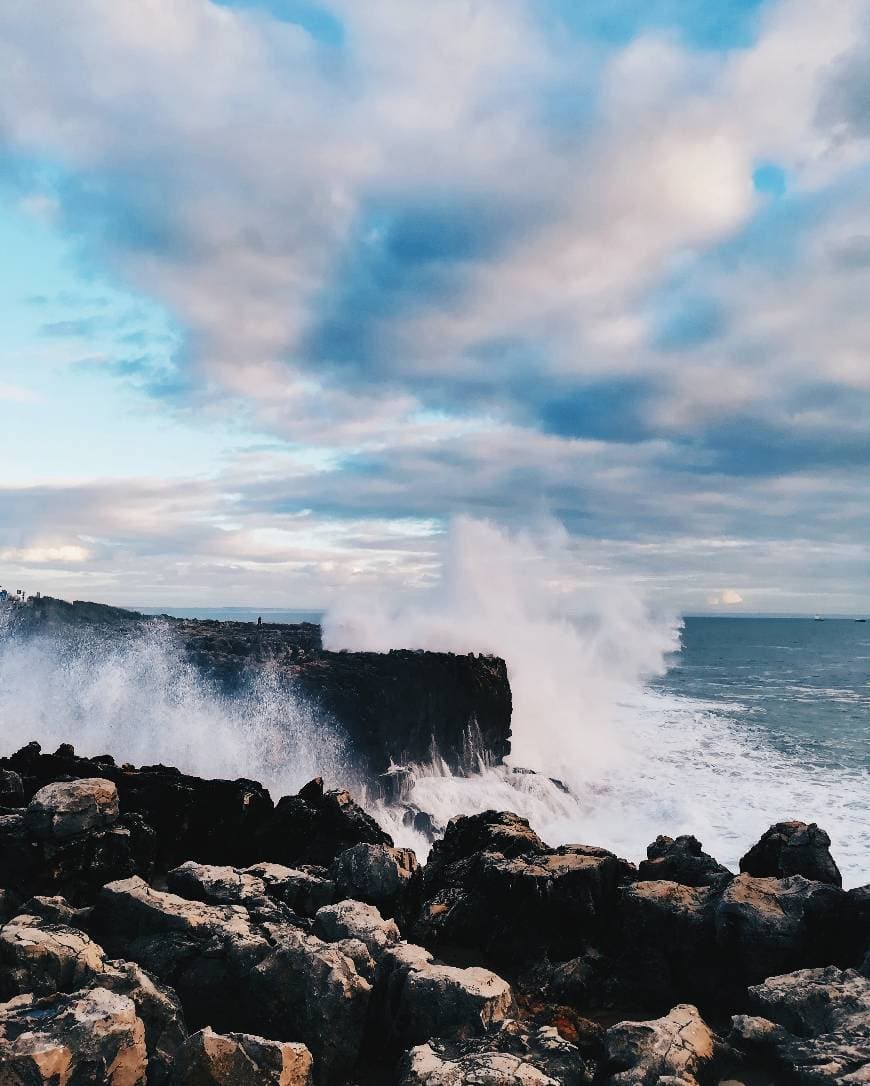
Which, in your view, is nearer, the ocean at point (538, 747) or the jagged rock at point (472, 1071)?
the jagged rock at point (472, 1071)

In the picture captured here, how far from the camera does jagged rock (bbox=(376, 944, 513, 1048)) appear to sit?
6871 millimetres

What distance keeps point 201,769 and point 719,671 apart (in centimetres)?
8309

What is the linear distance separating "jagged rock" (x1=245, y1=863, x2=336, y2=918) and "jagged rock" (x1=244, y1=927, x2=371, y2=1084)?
6.99ft

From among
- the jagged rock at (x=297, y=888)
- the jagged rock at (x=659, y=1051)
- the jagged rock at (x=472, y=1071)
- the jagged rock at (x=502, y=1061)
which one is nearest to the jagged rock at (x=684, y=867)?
the jagged rock at (x=659, y=1051)

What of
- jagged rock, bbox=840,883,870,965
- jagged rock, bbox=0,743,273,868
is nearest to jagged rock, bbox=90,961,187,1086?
jagged rock, bbox=0,743,273,868

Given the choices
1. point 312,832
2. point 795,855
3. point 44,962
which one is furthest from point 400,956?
point 795,855

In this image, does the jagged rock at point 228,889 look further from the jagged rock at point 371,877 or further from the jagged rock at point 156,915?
the jagged rock at point 371,877

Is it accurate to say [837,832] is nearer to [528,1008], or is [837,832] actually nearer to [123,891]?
[528,1008]

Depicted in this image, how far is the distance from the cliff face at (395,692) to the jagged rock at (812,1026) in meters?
21.0

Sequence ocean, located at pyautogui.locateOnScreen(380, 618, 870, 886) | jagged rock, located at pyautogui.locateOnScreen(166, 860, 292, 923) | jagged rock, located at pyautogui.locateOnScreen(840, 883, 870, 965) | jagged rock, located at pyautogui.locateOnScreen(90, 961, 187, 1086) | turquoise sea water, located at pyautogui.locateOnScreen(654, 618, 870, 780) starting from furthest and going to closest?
turquoise sea water, located at pyautogui.locateOnScreen(654, 618, 870, 780), ocean, located at pyautogui.locateOnScreen(380, 618, 870, 886), jagged rock, located at pyautogui.locateOnScreen(166, 860, 292, 923), jagged rock, located at pyautogui.locateOnScreen(840, 883, 870, 965), jagged rock, located at pyautogui.locateOnScreen(90, 961, 187, 1086)

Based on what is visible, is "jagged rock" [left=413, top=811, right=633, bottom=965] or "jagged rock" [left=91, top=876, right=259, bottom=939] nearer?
"jagged rock" [left=91, top=876, right=259, bottom=939]

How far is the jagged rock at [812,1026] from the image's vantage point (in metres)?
6.05

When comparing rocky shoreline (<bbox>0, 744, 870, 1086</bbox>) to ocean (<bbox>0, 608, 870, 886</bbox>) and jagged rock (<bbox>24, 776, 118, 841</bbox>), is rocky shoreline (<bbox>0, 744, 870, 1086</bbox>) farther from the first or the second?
ocean (<bbox>0, 608, 870, 886</bbox>)

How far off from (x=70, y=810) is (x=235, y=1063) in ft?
19.8
